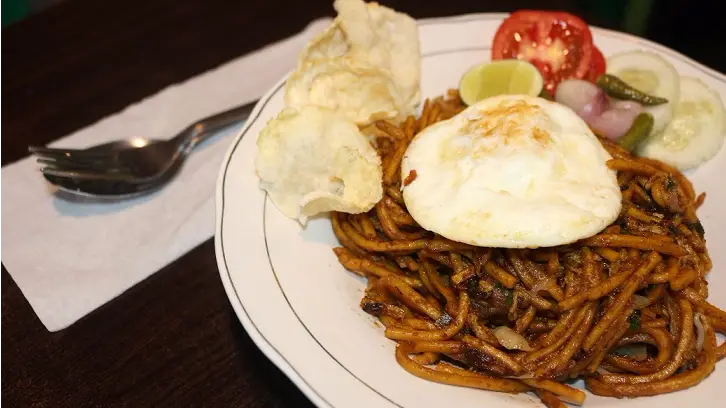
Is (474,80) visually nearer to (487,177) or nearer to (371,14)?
(371,14)

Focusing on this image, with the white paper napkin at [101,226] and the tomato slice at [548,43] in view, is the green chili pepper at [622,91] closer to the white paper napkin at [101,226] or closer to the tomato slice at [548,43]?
the tomato slice at [548,43]

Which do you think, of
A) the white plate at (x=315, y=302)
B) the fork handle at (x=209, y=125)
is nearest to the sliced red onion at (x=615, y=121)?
the white plate at (x=315, y=302)

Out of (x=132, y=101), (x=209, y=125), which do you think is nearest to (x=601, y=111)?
(x=209, y=125)

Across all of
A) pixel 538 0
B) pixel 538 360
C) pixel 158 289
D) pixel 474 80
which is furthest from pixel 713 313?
pixel 538 0

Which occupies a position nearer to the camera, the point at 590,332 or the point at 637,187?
the point at 590,332

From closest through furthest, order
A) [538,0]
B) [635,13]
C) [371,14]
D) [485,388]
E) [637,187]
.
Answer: [485,388] → [637,187] → [371,14] → [538,0] → [635,13]

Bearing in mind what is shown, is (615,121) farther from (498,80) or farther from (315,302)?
(315,302)
